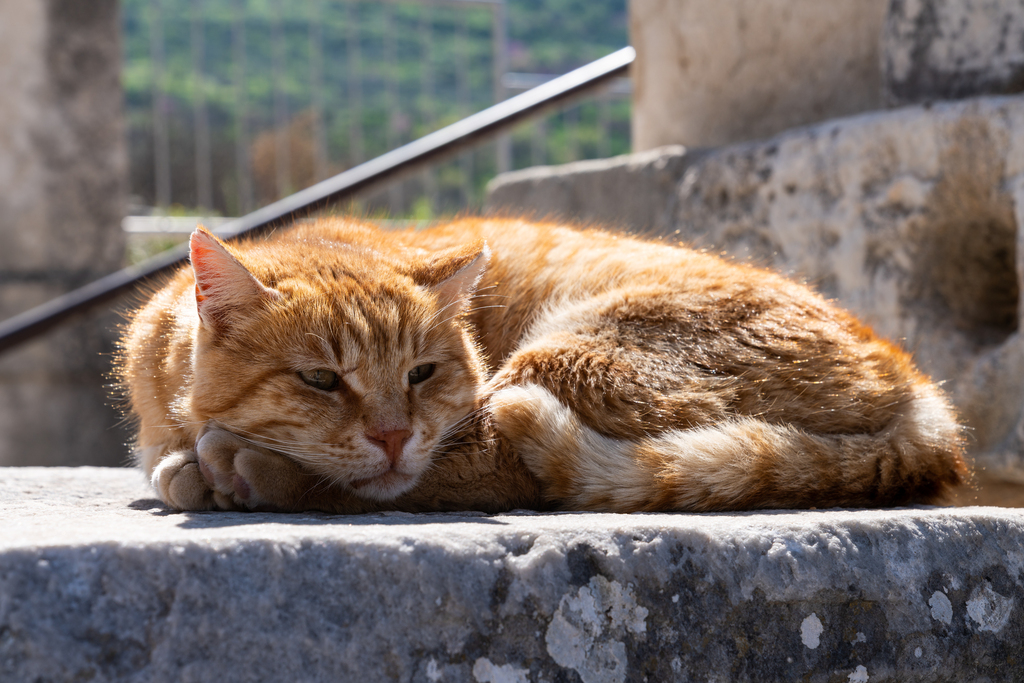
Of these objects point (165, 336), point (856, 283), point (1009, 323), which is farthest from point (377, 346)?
point (1009, 323)

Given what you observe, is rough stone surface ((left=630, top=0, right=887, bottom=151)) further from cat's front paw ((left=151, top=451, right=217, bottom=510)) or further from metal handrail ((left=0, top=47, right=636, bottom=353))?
cat's front paw ((left=151, top=451, right=217, bottom=510))

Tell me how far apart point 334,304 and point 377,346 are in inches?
4.9

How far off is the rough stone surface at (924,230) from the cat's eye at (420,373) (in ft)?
4.42

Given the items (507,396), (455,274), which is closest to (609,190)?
(455,274)

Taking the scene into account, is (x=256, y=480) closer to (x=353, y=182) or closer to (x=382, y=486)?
(x=382, y=486)

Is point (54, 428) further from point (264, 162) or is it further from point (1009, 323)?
point (1009, 323)

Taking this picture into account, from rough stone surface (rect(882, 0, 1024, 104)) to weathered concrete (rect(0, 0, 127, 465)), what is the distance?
4.47 metres

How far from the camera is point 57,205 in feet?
17.1

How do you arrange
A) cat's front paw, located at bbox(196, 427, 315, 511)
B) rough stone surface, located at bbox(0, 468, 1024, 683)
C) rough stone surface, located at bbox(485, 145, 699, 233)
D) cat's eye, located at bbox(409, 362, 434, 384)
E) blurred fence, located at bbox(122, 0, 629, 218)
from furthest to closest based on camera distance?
blurred fence, located at bbox(122, 0, 629, 218)
rough stone surface, located at bbox(485, 145, 699, 233)
cat's eye, located at bbox(409, 362, 434, 384)
cat's front paw, located at bbox(196, 427, 315, 511)
rough stone surface, located at bbox(0, 468, 1024, 683)

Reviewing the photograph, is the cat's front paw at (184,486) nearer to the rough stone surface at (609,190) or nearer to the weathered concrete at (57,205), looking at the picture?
the rough stone surface at (609,190)

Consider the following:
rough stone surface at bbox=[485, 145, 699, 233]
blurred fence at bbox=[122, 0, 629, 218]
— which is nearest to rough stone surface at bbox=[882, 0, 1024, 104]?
rough stone surface at bbox=[485, 145, 699, 233]

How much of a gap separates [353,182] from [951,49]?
253cm

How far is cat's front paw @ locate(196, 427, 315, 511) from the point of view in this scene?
1613 millimetres

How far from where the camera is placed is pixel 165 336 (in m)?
2.05
